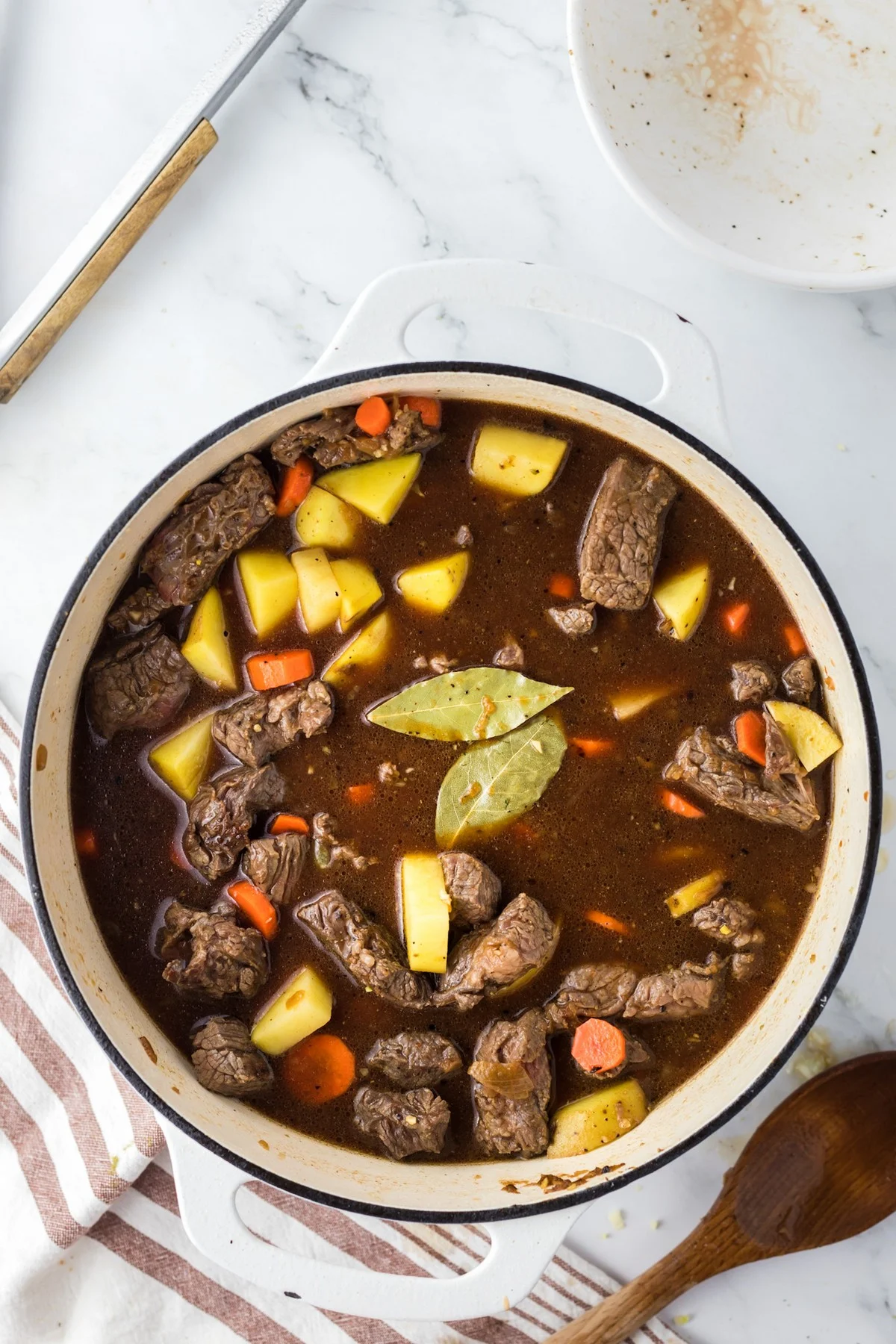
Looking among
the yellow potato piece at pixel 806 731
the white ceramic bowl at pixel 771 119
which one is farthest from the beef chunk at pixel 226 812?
the white ceramic bowl at pixel 771 119

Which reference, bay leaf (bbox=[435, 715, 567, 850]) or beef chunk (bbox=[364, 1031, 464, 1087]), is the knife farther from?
beef chunk (bbox=[364, 1031, 464, 1087])

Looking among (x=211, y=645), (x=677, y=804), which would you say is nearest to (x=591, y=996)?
(x=677, y=804)

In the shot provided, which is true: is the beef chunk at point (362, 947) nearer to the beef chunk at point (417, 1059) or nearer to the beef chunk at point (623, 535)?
the beef chunk at point (417, 1059)

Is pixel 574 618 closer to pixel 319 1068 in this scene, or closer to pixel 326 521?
pixel 326 521

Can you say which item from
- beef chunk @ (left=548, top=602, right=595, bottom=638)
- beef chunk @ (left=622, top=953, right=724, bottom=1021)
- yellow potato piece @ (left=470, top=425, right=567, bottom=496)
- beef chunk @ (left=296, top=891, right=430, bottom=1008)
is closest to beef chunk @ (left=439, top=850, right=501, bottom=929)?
beef chunk @ (left=296, top=891, right=430, bottom=1008)

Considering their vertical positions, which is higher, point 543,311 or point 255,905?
point 543,311

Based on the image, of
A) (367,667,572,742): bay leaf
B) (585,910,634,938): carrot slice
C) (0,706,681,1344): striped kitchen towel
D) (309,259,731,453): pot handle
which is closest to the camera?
(309,259,731,453): pot handle
